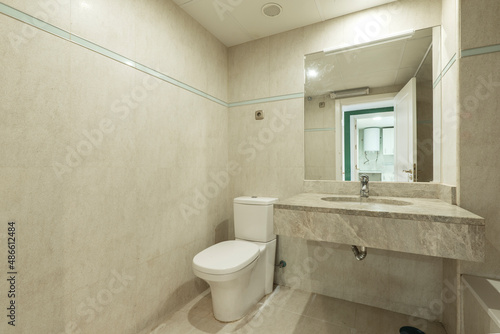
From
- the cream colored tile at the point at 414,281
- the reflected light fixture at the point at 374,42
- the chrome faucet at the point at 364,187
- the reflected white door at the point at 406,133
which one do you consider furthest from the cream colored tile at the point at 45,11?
the cream colored tile at the point at 414,281

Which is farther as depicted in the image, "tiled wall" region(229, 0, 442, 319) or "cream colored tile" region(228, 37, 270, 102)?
"cream colored tile" region(228, 37, 270, 102)

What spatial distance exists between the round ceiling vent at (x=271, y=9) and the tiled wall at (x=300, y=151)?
0.88ft

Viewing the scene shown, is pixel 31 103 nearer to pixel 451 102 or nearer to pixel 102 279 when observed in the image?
pixel 102 279

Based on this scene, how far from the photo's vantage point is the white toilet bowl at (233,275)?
1430 millimetres

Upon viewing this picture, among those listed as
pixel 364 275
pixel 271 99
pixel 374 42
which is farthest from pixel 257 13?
pixel 364 275

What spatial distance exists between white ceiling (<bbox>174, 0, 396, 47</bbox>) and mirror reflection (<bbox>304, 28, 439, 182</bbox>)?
28 centimetres

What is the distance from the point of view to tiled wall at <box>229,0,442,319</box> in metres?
1.64

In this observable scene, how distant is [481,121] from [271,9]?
1.53m

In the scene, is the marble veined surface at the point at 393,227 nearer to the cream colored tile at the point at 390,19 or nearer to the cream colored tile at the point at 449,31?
the cream colored tile at the point at 449,31

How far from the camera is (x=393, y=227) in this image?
1.05m

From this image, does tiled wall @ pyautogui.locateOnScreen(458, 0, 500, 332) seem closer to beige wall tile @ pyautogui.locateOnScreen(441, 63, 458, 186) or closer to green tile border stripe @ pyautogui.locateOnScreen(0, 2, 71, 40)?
beige wall tile @ pyautogui.locateOnScreen(441, 63, 458, 186)

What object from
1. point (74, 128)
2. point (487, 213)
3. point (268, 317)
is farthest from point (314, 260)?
point (74, 128)

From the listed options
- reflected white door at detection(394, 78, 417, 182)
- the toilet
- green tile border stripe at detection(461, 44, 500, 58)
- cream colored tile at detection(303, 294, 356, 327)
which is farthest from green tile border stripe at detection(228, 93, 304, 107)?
cream colored tile at detection(303, 294, 356, 327)

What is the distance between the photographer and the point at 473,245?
925mm
